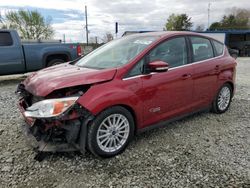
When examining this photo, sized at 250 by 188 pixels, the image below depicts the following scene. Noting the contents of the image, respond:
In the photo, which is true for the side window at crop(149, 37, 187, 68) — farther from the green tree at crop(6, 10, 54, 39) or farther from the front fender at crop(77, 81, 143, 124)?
the green tree at crop(6, 10, 54, 39)

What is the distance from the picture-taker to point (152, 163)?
308 centimetres

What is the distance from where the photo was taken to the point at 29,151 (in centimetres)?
336

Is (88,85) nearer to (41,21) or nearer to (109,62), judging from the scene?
(109,62)

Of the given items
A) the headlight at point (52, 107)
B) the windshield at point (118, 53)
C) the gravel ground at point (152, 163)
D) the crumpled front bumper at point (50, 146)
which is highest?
the windshield at point (118, 53)

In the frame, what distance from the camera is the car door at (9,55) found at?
8.09 m

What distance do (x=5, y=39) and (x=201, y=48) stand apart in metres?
6.78

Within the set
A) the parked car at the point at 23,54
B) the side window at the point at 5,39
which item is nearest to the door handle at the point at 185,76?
the parked car at the point at 23,54

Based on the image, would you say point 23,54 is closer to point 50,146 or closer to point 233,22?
point 50,146

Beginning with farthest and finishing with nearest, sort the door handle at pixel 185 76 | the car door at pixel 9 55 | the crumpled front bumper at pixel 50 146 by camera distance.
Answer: the car door at pixel 9 55 < the door handle at pixel 185 76 < the crumpled front bumper at pixel 50 146

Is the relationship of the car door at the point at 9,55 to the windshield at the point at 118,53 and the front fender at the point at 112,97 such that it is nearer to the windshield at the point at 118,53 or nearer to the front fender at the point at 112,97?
the windshield at the point at 118,53

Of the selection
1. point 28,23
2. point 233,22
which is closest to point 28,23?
point 28,23

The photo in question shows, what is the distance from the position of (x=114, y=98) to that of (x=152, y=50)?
3.36 ft

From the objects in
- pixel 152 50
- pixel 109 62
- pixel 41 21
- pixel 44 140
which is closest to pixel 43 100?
pixel 44 140

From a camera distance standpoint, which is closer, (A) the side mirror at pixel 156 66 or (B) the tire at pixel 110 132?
(B) the tire at pixel 110 132
